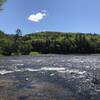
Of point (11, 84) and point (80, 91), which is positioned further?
point (11, 84)

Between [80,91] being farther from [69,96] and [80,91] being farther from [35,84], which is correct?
[35,84]

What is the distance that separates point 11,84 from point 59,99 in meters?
12.4

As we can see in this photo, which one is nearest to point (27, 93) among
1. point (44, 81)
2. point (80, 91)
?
point (80, 91)

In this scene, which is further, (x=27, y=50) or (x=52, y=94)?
(x=27, y=50)

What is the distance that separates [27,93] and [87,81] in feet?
45.3

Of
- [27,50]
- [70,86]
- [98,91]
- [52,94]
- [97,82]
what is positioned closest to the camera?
[52,94]

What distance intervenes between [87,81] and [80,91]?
30.2ft

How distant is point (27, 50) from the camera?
629 feet

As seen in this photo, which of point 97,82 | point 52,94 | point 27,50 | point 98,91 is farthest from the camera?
point 27,50

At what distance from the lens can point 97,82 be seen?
4559cm

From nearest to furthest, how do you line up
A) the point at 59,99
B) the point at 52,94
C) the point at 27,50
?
the point at 59,99 < the point at 52,94 < the point at 27,50

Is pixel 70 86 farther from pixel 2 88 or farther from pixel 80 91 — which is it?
pixel 2 88

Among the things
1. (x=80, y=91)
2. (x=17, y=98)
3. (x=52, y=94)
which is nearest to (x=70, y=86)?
(x=80, y=91)

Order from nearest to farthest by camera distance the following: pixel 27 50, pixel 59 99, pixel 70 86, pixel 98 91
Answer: pixel 59 99 → pixel 98 91 → pixel 70 86 → pixel 27 50
